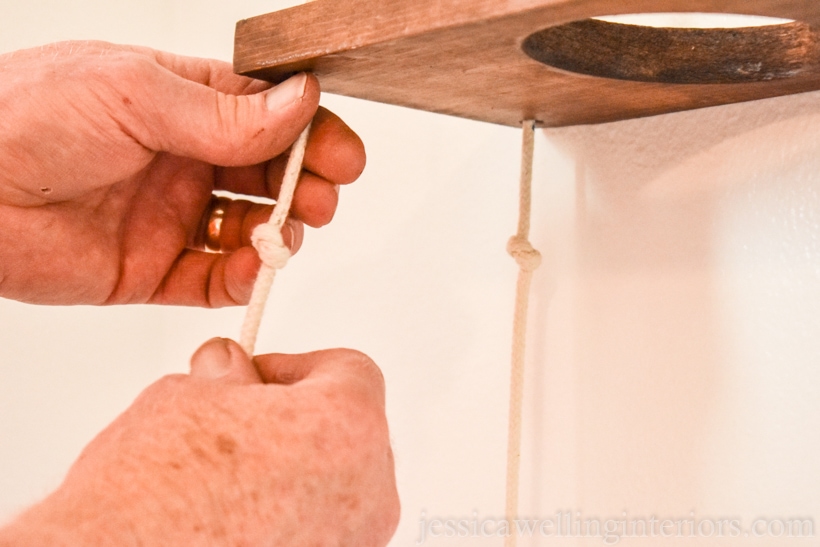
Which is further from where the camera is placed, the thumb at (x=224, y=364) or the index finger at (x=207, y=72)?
the index finger at (x=207, y=72)

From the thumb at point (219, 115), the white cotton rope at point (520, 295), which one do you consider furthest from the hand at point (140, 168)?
the white cotton rope at point (520, 295)

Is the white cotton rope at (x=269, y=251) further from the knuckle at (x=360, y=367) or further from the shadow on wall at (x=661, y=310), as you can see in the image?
the shadow on wall at (x=661, y=310)

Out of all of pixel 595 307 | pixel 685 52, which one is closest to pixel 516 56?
pixel 685 52

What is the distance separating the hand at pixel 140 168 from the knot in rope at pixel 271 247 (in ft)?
0.15

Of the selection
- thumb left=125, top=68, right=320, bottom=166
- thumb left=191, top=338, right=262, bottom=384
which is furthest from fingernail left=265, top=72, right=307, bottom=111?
thumb left=191, top=338, right=262, bottom=384

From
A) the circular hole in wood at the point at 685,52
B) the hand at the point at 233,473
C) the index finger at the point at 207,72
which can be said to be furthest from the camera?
the index finger at the point at 207,72

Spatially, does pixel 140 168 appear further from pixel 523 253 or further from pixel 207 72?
pixel 523 253

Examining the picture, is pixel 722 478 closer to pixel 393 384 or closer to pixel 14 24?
pixel 393 384

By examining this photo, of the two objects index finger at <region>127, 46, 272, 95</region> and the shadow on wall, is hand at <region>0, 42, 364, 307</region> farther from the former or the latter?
the shadow on wall

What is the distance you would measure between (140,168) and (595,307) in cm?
33

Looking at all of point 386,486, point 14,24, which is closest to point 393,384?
point 386,486

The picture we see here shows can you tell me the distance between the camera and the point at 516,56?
1.28 feet

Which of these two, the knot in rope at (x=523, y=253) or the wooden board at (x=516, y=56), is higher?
the wooden board at (x=516, y=56)

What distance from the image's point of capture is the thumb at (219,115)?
0.45 metres
